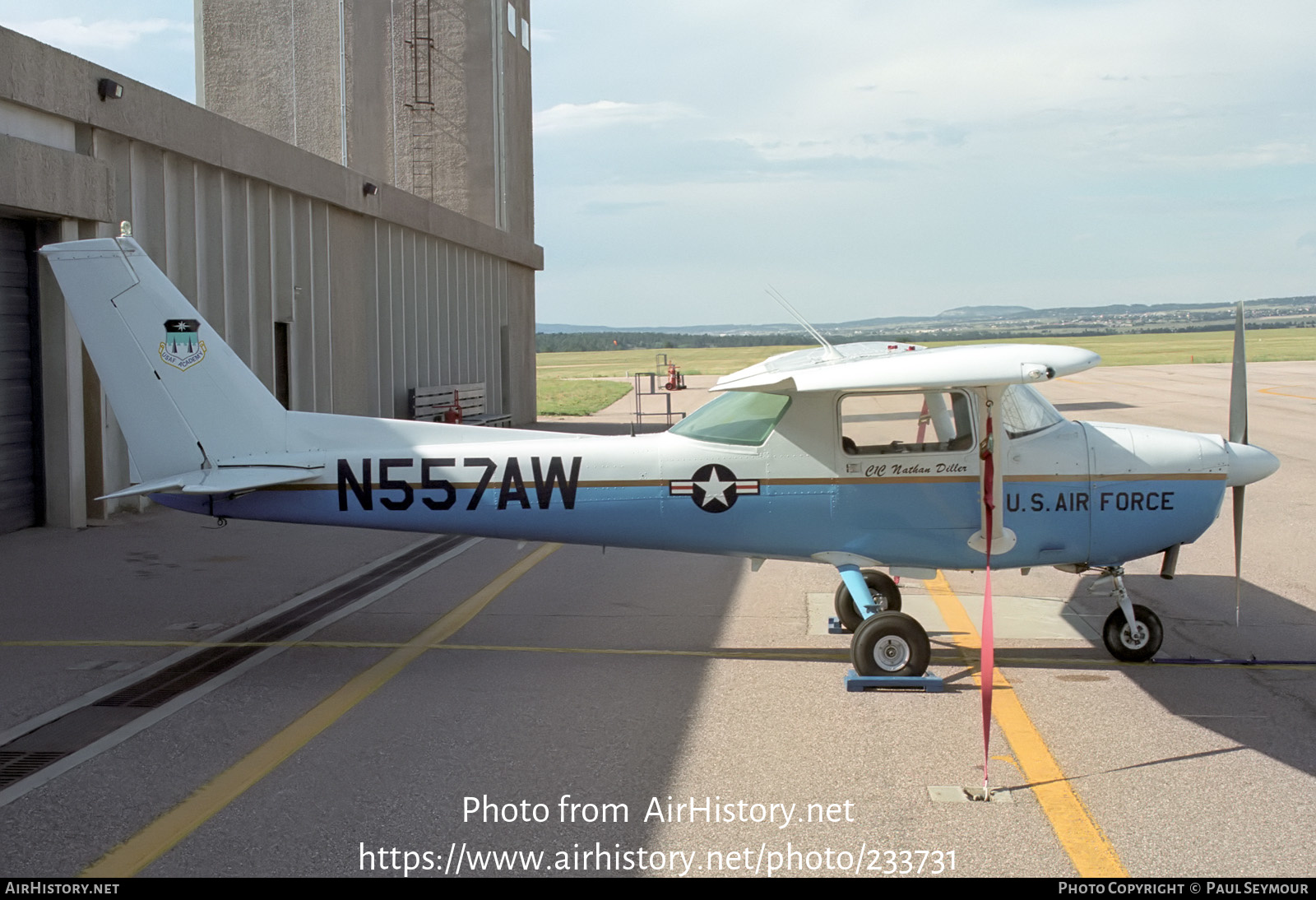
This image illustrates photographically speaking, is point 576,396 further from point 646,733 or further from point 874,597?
point 646,733

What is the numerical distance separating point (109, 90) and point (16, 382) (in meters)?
3.62

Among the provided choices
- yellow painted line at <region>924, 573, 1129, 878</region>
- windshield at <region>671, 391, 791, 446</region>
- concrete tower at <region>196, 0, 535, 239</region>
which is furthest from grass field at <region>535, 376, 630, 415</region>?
yellow painted line at <region>924, 573, 1129, 878</region>

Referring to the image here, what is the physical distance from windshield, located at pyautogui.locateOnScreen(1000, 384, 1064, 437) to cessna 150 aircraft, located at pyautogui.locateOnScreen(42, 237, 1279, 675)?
0.04 ft

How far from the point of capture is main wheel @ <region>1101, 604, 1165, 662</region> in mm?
7551

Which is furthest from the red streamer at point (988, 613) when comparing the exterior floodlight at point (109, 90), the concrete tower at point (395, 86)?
the concrete tower at point (395, 86)

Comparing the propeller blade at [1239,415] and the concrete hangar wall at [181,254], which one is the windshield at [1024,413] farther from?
the concrete hangar wall at [181,254]

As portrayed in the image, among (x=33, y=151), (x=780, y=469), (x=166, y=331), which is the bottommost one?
(x=780, y=469)

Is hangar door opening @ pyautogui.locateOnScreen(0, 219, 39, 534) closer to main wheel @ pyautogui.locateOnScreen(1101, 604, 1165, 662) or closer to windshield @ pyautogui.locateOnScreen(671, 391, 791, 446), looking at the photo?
windshield @ pyautogui.locateOnScreen(671, 391, 791, 446)

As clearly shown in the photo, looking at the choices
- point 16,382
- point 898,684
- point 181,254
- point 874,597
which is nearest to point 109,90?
point 181,254

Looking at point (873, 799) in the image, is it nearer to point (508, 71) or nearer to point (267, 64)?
point (267, 64)

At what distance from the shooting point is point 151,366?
25.6 ft

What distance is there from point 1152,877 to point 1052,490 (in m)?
3.56

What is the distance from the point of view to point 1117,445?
7.62m

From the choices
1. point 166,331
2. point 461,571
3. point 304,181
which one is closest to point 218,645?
point 166,331
